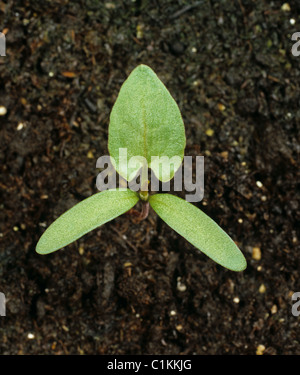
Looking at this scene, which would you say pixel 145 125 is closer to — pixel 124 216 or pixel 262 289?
pixel 124 216

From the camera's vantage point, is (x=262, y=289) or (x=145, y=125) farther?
(x=262, y=289)

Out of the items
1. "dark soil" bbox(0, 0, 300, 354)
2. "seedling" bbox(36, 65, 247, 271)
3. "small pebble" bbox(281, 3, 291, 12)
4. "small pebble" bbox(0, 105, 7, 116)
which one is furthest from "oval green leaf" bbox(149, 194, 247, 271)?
"small pebble" bbox(281, 3, 291, 12)

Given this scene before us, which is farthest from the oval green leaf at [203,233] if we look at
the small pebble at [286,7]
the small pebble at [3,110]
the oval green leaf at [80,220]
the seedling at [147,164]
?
the small pebble at [286,7]

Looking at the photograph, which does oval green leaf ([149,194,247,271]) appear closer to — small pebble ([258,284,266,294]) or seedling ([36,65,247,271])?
seedling ([36,65,247,271])

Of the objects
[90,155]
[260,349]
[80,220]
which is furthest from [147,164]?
[260,349]

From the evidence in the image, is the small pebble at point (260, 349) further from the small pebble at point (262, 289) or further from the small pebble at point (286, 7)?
the small pebble at point (286, 7)

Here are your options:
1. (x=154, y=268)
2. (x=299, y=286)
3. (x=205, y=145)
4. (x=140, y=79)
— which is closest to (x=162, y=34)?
(x=205, y=145)

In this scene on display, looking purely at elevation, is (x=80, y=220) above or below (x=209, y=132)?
below
